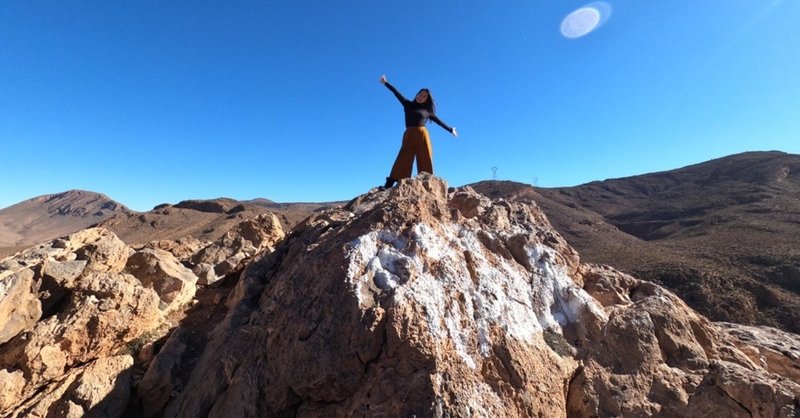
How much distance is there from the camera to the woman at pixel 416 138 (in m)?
9.33

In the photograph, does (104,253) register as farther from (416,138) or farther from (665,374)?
(665,374)

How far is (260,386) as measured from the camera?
5.24m

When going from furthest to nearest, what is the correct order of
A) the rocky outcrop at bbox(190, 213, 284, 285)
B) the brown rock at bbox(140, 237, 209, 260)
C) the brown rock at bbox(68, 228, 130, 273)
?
the brown rock at bbox(140, 237, 209, 260) < the rocky outcrop at bbox(190, 213, 284, 285) < the brown rock at bbox(68, 228, 130, 273)

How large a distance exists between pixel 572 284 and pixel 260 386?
5555 millimetres

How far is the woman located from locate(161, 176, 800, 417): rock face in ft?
6.68

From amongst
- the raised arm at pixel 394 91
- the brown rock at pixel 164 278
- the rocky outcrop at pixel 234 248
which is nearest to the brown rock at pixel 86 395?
the brown rock at pixel 164 278

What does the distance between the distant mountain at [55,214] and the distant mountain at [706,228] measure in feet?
337

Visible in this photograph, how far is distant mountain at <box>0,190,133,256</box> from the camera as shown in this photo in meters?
96.4

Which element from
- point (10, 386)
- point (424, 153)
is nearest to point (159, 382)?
point (10, 386)

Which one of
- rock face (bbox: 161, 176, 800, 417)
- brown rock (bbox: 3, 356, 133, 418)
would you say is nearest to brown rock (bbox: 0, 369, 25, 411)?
brown rock (bbox: 3, 356, 133, 418)

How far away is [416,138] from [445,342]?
17.9ft

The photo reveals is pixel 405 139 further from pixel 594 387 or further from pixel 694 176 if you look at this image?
pixel 694 176

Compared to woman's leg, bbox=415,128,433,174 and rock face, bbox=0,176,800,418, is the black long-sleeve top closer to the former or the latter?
woman's leg, bbox=415,128,433,174

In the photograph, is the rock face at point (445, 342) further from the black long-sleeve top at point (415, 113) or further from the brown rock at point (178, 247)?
the brown rock at point (178, 247)
